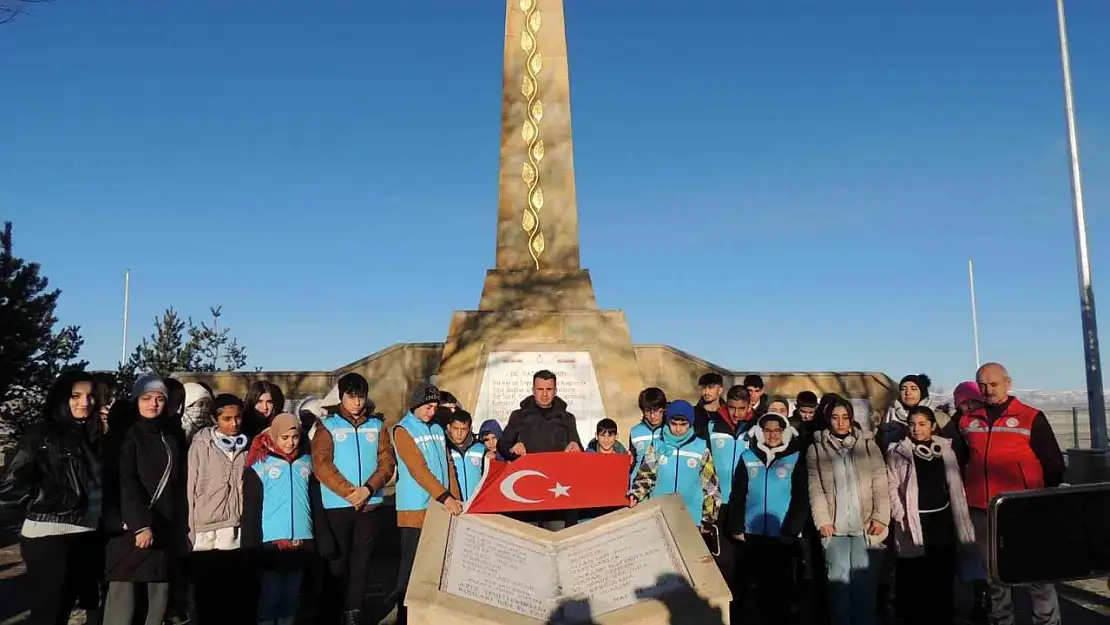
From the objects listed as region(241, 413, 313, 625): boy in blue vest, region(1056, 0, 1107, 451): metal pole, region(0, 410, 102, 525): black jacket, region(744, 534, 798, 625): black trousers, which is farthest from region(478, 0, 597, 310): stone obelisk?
region(1056, 0, 1107, 451): metal pole

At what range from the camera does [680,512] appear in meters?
3.25

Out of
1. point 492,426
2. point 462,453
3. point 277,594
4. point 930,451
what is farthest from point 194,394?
point 930,451

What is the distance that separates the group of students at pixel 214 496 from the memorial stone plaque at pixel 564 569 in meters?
1.17

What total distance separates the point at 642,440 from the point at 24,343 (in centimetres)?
904

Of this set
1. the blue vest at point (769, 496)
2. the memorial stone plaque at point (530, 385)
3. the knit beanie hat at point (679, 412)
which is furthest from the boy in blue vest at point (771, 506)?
the memorial stone plaque at point (530, 385)

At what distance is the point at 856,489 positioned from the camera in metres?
5.06

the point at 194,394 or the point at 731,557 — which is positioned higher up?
the point at 194,394

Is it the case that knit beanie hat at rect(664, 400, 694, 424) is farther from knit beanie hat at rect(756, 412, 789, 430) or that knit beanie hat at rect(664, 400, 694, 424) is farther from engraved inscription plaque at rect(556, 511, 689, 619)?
engraved inscription plaque at rect(556, 511, 689, 619)

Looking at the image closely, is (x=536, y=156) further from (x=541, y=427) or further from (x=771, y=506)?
(x=771, y=506)

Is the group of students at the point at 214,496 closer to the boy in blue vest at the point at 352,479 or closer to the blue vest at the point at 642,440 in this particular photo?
the boy in blue vest at the point at 352,479

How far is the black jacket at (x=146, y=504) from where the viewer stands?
15.0 ft

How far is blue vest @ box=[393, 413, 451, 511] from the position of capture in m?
5.25

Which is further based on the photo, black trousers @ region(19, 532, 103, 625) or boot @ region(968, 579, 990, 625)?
boot @ region(968, 579, 990, 625)

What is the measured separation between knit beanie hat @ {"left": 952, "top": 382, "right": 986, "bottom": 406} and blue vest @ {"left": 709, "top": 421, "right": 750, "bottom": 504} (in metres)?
2.33
